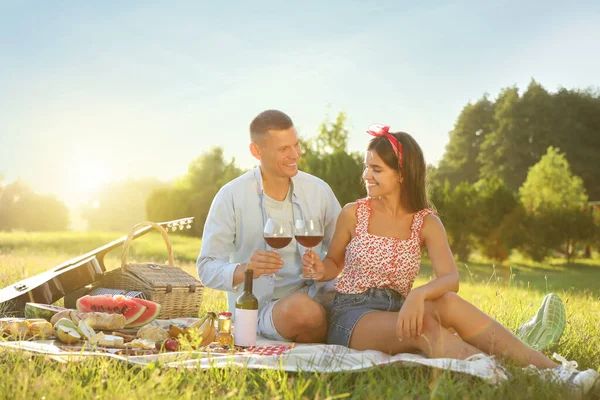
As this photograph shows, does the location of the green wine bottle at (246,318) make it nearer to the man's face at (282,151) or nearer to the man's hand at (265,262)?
the man's hand at (265,262)

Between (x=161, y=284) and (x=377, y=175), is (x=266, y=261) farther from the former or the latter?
(x=161, y=284)

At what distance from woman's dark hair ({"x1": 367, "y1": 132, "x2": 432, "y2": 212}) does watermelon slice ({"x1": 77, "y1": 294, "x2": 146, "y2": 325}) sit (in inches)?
83.6

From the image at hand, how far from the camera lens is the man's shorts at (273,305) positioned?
4.42 meters

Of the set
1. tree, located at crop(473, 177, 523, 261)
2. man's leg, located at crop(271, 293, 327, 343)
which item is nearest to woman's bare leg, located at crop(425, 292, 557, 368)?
man's leg, located at crop(271, 293, 327, 343)

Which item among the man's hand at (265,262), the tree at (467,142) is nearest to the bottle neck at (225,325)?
the man's hand at (265,262)

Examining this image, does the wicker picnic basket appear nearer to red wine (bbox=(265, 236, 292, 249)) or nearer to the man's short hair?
the man's short hair

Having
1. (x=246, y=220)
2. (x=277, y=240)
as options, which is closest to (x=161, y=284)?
(x=246, y=220)

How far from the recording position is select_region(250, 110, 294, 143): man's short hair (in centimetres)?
466

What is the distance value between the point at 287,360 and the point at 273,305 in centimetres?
109

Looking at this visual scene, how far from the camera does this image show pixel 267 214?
4781mm

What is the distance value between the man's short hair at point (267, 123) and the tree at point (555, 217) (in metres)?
19.3

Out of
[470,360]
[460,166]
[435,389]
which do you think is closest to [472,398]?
[435,389]

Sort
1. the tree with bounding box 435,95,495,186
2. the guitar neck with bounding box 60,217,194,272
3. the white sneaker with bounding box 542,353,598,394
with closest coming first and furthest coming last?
the white sneaker with bounding box 542,353,598,394, the guitar neck with bounding box 60,217,194,272, the tree with bounding box 435,95,495,186

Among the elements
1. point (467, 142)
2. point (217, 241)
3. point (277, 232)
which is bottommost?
point (217, 241)
